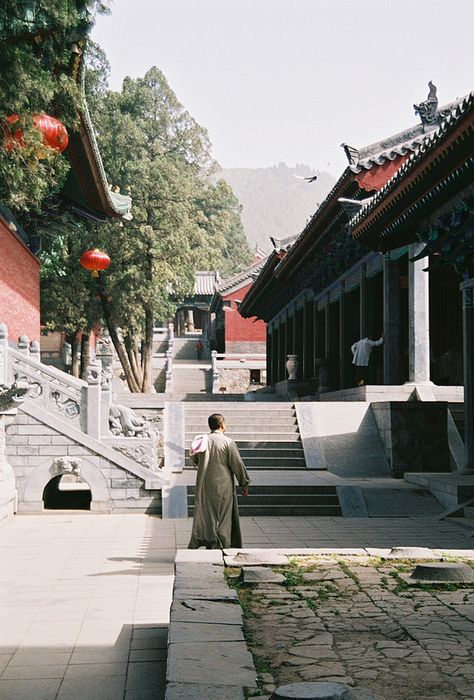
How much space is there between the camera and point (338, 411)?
15898 millimetres

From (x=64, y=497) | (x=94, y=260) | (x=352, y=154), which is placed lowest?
(x=64, y=497)

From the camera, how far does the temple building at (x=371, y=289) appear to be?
15.3 metres

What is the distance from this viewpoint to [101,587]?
271 inches

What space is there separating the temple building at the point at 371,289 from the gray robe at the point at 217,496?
14.1 feet

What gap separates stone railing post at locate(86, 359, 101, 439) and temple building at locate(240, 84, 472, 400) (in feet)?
14.5

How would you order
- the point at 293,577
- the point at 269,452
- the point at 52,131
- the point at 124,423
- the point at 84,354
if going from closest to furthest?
the point at 293,577 < the point at 52,131 < the point at 124,423 < the point at 269,452 < the point at 84,354

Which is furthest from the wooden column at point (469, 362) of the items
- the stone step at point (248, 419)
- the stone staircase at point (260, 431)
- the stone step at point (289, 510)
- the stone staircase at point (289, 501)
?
the stone step at point (248, 419)

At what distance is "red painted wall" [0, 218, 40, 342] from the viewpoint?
14.8 m

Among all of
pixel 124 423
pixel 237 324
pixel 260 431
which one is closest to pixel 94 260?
pixel 260 431

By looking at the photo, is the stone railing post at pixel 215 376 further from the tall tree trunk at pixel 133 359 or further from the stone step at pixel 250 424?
the stone step at pixel 250 424

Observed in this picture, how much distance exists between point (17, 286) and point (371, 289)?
7206mm

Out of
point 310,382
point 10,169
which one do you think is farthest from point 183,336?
point 10,169

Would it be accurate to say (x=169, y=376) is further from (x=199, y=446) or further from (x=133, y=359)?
(x=199, y=446)

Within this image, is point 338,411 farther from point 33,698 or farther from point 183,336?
point 183,336
